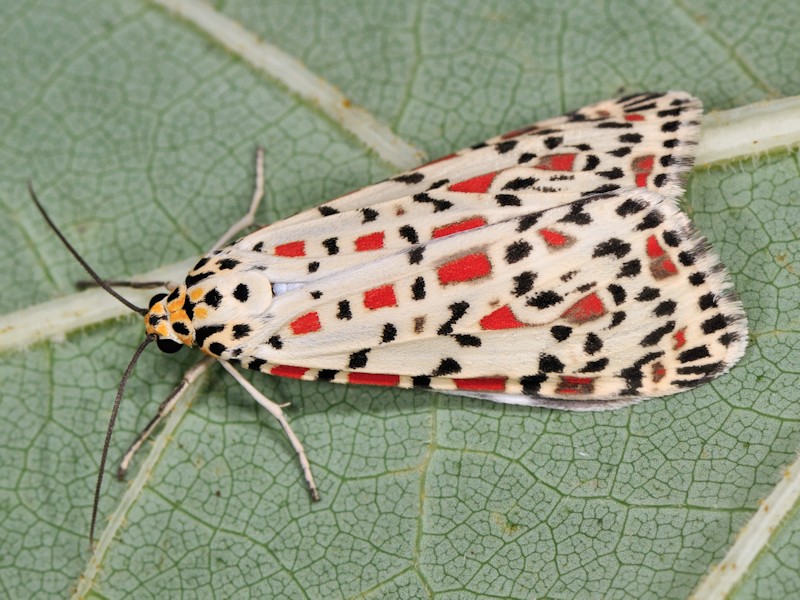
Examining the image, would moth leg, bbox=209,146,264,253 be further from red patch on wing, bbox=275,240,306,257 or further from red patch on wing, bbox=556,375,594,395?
red patch on wing, bbox=556,375,594,395

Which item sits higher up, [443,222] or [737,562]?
[443,222]

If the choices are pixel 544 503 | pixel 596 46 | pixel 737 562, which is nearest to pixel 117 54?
pixel 596 46

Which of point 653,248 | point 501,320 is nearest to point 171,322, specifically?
point 501,320

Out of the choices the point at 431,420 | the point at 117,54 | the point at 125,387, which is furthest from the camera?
the point at 117,54

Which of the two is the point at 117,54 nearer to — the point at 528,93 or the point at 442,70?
the point at 442,70

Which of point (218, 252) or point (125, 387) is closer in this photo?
point (218, 252)

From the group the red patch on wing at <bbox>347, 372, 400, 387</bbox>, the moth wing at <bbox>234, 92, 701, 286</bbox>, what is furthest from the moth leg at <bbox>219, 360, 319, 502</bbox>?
the moth wing at <bbox>234, 92, 701, 286</bbox>

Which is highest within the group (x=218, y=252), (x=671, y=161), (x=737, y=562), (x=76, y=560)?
(x=671, y=161)

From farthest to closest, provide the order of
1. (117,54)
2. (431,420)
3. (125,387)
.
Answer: (117,54), (125,387), (431,420)
